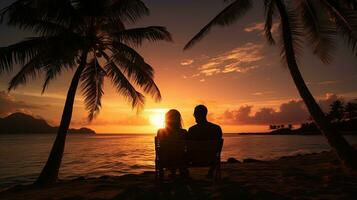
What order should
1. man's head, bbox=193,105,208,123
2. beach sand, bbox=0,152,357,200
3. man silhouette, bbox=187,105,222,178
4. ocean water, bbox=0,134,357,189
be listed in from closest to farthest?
beach sand, bbox=0,152,357,200 < man silhouette, bbox=187,105,222,178 < man's head, bbox=193,105,208,123 < ocean water, bbox=0,134,357,189

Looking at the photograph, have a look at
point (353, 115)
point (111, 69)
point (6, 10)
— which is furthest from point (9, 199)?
point (353, 115)

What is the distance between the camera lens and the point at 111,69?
42.1ft

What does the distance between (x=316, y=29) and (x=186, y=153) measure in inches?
328

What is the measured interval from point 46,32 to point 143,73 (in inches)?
155

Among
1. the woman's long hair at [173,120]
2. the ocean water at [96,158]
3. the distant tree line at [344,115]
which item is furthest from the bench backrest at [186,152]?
the distant tree line at [344,115]

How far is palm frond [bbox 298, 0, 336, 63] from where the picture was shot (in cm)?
1079

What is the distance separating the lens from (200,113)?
632cm

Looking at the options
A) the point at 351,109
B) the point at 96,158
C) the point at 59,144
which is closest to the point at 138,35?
the point at 59,144

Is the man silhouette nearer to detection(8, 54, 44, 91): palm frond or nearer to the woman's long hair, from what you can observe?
the woman's long hair

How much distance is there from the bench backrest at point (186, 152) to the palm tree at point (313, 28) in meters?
4.81

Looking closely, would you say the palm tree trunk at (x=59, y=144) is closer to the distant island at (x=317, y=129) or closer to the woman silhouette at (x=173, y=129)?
the woman silhouette at (x=173, y=129)

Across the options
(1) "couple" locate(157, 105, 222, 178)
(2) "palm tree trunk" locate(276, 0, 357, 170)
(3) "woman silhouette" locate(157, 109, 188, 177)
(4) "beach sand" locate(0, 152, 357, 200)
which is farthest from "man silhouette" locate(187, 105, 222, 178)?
(2) "palm tree trunk" locate(276, 0, 357, 170)

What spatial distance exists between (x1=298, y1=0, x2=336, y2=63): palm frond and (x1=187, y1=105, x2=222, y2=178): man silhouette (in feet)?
22.7

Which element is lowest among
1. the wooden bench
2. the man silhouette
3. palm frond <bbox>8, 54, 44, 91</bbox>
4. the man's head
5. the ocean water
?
the ocean water
